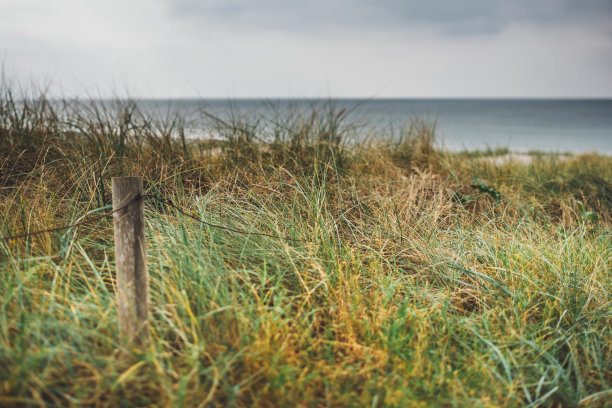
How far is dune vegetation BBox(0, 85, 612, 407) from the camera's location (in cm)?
117

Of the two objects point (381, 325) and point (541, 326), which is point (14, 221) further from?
point (541, 326)

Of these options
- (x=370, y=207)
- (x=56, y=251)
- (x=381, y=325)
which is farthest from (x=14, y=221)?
(x=370, y=207)

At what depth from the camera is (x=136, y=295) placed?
125cm

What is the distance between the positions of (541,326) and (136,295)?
1.76m

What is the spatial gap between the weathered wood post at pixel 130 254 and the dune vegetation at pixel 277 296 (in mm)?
70

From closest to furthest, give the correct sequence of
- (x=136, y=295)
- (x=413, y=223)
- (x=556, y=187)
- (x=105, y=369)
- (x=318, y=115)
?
1. (x=105, y=369)
2. (x=136, y=295)
3. (x=413, y=223)
4. (x=318, y=115)
5. (x=556, y=187)

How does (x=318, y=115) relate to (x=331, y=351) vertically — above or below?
above

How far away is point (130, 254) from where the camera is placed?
4.14ft

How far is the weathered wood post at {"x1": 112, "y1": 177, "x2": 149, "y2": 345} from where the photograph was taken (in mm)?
1234

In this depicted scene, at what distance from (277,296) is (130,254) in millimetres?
729

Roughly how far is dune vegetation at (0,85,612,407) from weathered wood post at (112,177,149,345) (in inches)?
2.7

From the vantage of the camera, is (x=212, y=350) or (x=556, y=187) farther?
(x=556, y=187)

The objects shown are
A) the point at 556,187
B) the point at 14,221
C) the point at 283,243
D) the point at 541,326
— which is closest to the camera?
the point at 541,326

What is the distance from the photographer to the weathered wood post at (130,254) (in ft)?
4.05
